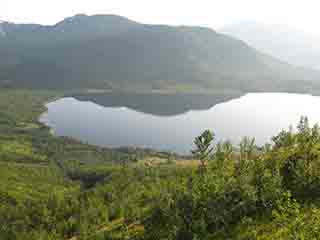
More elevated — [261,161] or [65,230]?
[261,161]

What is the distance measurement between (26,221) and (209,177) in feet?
417

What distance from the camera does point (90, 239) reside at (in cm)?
10000

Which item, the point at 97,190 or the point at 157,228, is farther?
the point at 97,190

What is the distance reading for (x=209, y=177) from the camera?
208 ft

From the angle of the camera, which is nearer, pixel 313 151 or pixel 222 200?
pixel 222 200

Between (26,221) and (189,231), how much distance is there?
12908cm

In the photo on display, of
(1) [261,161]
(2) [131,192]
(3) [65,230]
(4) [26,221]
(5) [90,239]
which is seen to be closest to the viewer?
(1) [261,161]

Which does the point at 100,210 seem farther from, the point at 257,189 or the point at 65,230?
the point at 257,189

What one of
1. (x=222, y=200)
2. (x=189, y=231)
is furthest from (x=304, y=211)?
(x=189, y=231)

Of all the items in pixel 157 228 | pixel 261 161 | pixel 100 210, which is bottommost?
pixel 100 210

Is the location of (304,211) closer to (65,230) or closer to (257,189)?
(257,189)

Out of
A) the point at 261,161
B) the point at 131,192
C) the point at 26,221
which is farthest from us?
the point at 131,192

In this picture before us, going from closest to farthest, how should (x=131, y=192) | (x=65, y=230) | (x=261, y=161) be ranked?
1. (x=261, y=161)
2. (x=65, y=230)
3. (x=131, y=192)

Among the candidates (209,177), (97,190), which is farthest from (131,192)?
(209,177)
